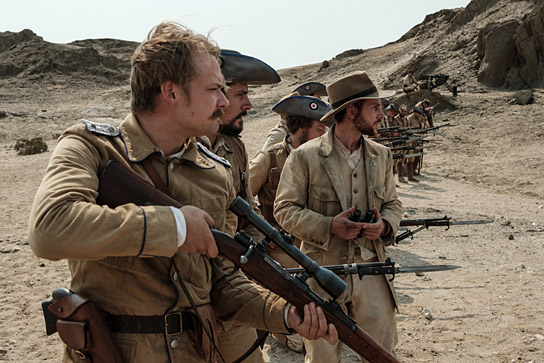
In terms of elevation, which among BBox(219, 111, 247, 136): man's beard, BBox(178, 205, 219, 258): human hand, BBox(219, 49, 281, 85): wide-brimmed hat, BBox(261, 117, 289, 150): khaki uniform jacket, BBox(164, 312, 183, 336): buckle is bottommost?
BBox(164, 312, 183, 336): buckle

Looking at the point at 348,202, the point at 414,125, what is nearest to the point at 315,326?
the point at 348,202

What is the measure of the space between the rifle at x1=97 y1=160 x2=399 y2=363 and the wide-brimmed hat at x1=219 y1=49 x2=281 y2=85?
205 cm

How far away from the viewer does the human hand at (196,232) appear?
6.59 ft

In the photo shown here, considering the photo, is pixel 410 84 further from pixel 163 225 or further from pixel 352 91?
pixel 163 225

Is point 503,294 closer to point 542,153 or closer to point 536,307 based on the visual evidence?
point 536,307

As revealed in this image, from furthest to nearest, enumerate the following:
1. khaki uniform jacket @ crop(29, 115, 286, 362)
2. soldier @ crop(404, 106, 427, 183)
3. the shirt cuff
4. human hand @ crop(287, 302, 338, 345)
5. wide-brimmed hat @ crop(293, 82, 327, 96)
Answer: soldier @ crop(404, 106, 427, 183), wide-brimmed hat @ crop(293, 82, 327, 96), human hand @ crop(287, 302, 338, 345), the shirt cuff, khaki uniform jacket @ crop(29, 115, 286, 362)

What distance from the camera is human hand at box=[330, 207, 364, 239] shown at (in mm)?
3848

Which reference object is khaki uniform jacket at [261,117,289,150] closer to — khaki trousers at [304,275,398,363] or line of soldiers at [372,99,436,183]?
khaki trousers at [304,275,398,363]

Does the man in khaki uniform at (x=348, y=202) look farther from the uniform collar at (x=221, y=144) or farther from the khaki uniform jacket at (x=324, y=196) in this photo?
the uniform collar at (x=221, y=144)

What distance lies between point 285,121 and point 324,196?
2.17 m

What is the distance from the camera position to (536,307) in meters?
6.29

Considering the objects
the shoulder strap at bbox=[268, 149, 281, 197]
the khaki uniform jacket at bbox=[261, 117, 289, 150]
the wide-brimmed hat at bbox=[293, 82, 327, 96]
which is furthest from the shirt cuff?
the wide-brimmed hat at bbox=[293, 82, 327, 96]

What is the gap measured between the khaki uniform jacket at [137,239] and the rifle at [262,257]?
0.30 feet

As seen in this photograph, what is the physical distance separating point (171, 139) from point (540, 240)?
882cm
